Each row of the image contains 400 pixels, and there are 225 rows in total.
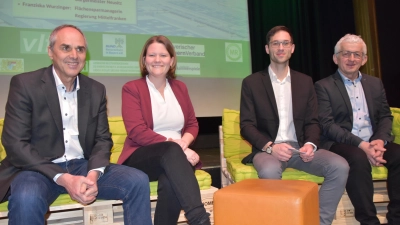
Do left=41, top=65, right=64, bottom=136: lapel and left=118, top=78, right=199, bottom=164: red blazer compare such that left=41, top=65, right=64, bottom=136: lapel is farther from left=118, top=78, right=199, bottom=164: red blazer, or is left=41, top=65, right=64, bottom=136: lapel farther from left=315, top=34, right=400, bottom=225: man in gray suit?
left=315, top=34, right=400, bottom=225: man in gray suit

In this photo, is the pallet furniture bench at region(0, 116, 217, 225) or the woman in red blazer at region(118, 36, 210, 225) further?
the pallet furniture bench at region(0, 116, 217, 225)

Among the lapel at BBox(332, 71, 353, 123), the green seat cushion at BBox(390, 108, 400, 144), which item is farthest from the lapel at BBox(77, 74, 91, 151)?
the green seat cushion at BBox(390, 108, 400, 144)

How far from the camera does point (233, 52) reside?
4.59m

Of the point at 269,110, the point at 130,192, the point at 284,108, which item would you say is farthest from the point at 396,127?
the point at 130,192

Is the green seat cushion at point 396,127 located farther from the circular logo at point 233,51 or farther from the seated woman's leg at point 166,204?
the circular logo at point 233,51

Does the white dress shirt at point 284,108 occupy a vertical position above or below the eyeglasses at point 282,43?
below

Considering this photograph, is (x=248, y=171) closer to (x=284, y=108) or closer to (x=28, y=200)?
(x=284, y=108)

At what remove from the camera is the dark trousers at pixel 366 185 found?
2217 millimetres

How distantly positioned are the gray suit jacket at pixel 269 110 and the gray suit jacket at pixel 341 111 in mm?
102

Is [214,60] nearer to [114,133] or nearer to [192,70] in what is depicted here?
[192,70]

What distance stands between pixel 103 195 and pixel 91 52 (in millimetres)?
2318

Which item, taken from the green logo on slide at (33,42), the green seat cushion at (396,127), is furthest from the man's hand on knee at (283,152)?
the green logo on slide at (33,42)

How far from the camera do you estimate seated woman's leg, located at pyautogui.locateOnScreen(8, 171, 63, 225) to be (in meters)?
1.57

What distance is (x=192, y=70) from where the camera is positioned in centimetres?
434
